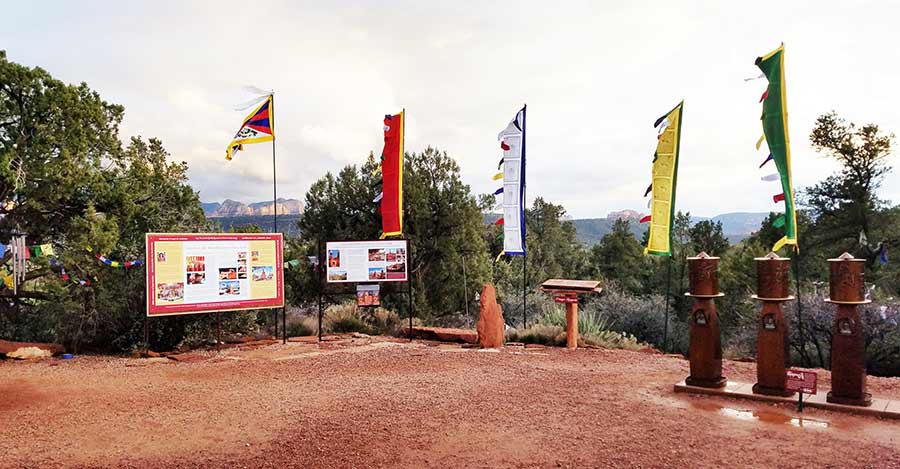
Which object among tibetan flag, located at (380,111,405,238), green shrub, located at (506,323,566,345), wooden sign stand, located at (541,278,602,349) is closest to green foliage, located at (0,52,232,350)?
tibetan flag, located at (380,111,405,238)

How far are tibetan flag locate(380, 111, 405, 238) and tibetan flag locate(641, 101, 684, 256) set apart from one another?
5470 mm

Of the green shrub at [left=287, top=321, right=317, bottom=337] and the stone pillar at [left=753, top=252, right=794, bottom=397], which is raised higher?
the stone pillar at [left=753, top=252, right=794, bottom=397]

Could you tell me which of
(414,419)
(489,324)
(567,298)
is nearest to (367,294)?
(489,324)

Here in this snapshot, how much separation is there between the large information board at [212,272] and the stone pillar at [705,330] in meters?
7.88

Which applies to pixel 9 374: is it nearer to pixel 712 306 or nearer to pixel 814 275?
pixel 712 306

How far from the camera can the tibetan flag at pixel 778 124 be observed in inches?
319

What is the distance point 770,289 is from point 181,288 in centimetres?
943

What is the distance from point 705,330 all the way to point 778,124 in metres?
3.29

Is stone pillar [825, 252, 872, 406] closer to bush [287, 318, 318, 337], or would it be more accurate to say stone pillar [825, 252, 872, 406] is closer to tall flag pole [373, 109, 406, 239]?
tall flag pole [373, 109, 406, 239]

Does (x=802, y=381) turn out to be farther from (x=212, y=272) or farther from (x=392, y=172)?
(x=212, y=272)

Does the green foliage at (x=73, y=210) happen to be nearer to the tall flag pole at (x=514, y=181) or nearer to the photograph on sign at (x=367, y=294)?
the photograph on sign at (x=367, y=294)

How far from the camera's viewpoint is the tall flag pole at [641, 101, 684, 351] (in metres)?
10.5

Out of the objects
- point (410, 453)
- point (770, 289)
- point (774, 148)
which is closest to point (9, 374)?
point (410, 453)

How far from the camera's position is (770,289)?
6664mm
